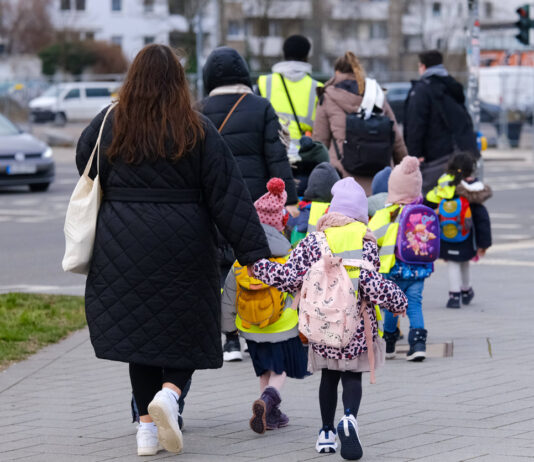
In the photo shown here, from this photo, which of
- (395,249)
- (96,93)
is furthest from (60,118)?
(395,249)

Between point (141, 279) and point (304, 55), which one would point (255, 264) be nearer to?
point (141, 279)

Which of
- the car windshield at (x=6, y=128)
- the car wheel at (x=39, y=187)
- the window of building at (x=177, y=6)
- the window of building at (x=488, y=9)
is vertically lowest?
the window of building at (x=488, y=9)

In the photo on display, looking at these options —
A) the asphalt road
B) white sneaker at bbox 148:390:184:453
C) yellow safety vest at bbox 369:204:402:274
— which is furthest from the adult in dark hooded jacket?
→ white sneaker at bbox 148:390:184:453

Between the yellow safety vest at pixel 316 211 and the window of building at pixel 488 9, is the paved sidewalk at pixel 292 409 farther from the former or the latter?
the window of building at pixel 488 9

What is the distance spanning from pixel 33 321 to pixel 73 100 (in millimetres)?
39128

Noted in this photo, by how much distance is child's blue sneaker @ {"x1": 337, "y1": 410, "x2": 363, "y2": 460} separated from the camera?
17.2 feet

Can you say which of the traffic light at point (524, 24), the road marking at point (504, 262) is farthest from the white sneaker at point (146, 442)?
the traffic light at point (524, 24)

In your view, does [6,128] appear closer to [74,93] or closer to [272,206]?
[272,206]

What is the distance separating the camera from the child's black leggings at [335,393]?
5.41 metres

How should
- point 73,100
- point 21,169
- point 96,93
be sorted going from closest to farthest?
point 21,169
point 73,100
point 96,93

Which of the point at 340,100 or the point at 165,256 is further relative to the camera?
the point at 340,100

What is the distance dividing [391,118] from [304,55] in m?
0.94

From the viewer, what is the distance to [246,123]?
7.18 metres

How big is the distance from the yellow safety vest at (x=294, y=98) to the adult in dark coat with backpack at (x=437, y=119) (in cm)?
187
